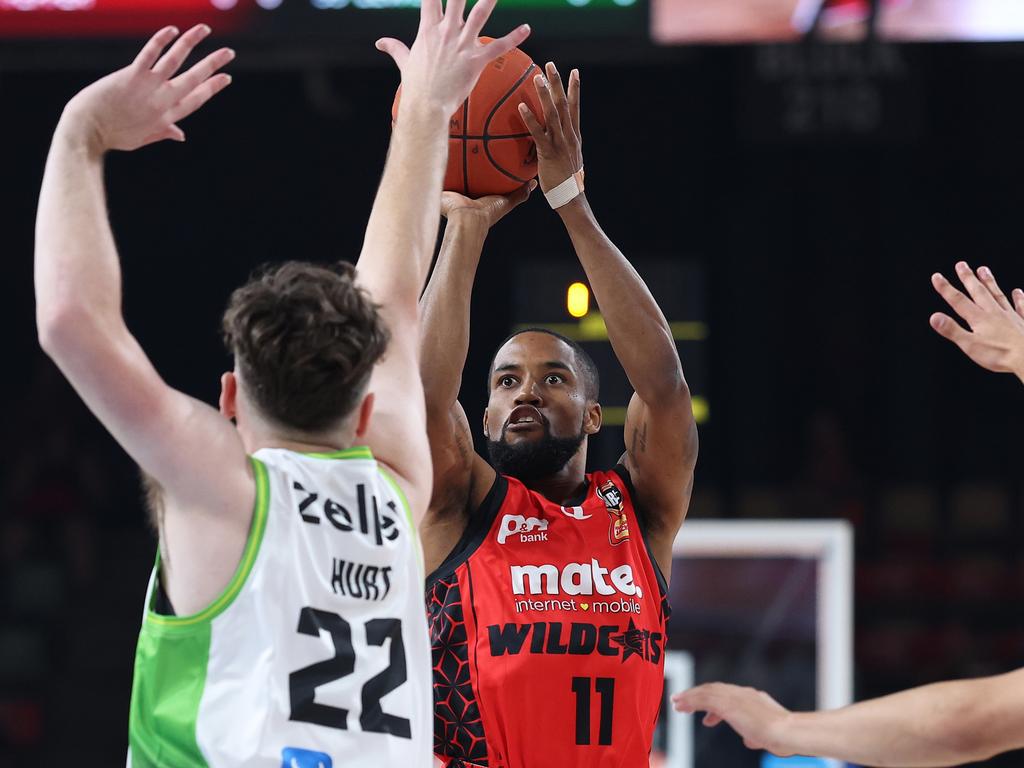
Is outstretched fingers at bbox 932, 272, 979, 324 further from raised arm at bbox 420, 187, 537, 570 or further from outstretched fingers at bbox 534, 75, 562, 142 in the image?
raised arm at bbox 420, 187, 537, 570

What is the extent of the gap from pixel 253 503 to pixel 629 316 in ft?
6.01

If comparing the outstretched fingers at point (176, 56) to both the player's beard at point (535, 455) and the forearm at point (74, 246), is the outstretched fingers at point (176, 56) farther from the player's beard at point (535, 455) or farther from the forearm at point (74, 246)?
the player's beard at point (535, 455)

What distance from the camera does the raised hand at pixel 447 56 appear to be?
2.79 meters

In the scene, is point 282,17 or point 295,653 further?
point 282,17

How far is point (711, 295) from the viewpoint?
443 inches

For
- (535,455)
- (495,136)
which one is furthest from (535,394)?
(495,136)

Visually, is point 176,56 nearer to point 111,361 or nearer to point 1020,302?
point 111,361

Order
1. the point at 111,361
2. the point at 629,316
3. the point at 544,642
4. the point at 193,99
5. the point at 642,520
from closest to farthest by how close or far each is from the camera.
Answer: the point at 111,361
the point at 193,99
the point at 544,642
the point at 629,316
the point at 642,520

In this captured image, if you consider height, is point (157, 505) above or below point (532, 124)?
below

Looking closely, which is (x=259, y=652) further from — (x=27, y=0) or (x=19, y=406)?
(x=19, y=406)

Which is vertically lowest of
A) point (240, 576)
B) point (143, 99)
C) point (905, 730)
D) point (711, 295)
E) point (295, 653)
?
point (905, 730)

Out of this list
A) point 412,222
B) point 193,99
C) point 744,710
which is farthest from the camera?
point 744,710

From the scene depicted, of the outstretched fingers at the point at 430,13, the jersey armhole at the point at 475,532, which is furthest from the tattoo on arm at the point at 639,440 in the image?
the outstretched fingers at the point at 430,13

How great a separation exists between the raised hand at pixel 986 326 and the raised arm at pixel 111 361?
2.00m
